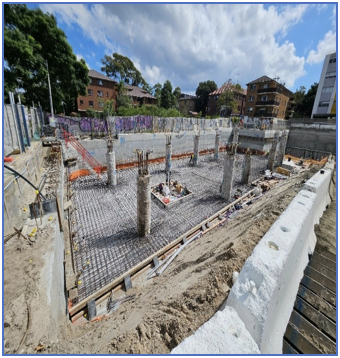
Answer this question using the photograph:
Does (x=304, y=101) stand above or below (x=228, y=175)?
above

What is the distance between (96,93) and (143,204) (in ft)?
113

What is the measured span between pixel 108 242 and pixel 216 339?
24.0 feet

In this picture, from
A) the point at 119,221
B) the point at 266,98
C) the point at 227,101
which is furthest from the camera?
the point at 227,101

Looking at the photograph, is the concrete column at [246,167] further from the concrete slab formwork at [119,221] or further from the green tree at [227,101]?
the green tree at [227,101]

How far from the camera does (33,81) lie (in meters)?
19.8

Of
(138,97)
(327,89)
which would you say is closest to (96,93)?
(138,97)

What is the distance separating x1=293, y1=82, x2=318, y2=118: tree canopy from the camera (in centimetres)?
3859

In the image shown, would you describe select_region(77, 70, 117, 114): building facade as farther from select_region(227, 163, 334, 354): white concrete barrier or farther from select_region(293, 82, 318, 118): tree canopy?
select_region(293, 82, 318, 118): tree canopy

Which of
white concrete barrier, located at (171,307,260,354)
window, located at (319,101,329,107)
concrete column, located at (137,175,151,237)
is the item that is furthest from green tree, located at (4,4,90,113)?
window, located at (319,101,329,107)

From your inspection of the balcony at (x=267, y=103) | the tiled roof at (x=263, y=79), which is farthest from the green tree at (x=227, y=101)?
the balcony at (x=267, y=103)

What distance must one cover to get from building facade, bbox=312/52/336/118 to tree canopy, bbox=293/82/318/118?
5.16 meters

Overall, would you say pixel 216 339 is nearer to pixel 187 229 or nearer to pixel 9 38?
pixel 187 229

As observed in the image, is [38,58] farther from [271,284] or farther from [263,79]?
[263,79]

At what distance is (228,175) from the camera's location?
11805 mm
